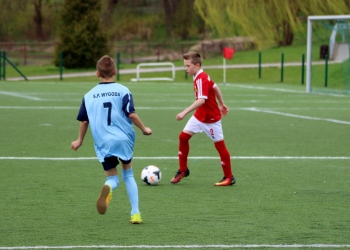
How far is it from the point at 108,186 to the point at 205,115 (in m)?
3.04

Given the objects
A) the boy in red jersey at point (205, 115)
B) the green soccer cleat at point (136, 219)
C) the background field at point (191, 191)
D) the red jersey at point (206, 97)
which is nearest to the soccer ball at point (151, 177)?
the background field at point (191, 191)

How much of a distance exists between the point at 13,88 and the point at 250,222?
25.7 m

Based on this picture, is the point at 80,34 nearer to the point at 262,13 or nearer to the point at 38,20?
the point at 262,13

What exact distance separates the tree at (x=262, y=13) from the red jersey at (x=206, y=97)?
20769mm

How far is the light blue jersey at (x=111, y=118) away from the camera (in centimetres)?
748

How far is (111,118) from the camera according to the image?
24.6ft

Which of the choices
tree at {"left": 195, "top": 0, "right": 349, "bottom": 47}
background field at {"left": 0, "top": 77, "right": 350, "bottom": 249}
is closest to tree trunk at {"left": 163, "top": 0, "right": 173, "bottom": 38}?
tree at {"left": 195, "top": 0, "right": 349, "bottom": 47}

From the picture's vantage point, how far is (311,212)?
835 cm

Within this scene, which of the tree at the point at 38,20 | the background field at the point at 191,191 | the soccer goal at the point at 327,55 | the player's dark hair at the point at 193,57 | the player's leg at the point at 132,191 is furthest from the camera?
the tree at the point at 38,20

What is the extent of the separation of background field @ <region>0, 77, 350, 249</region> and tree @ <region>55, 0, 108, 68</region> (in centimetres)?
2857

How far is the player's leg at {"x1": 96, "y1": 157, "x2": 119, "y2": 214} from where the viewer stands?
24.2 ft

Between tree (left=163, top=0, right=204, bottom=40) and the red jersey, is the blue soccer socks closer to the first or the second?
the red jersey

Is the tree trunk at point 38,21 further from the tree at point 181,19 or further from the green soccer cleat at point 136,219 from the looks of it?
the green soccer cleat at point 136,219

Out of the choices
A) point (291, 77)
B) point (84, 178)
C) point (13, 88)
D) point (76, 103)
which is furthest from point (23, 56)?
point (84, 178)
